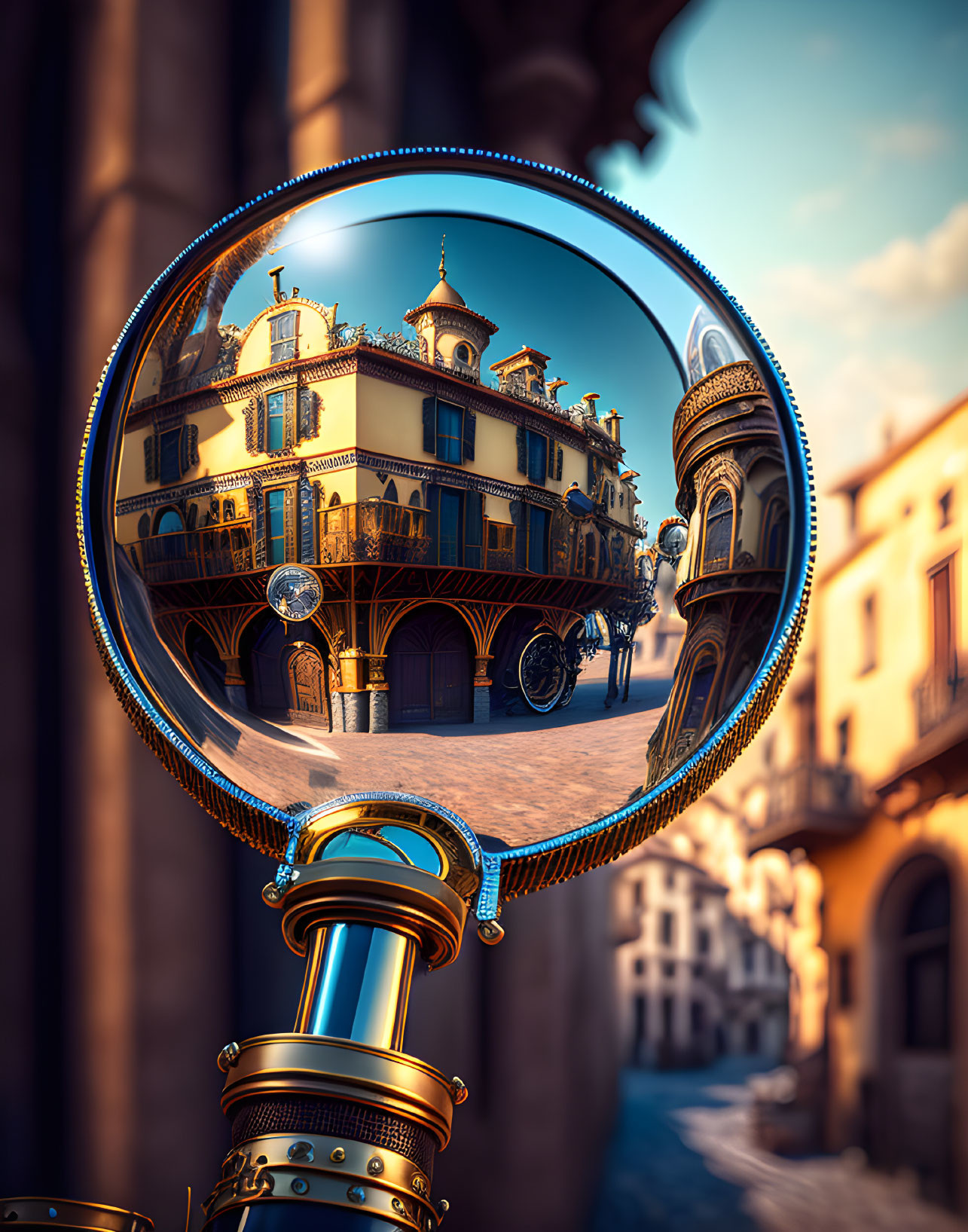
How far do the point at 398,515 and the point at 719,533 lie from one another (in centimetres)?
18

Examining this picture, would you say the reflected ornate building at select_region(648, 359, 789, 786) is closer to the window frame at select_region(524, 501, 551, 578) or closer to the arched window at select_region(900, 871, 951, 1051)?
the window frame at select_region(524, 501, 551, 578)

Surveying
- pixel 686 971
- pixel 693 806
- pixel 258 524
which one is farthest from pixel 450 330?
pixel 686 971

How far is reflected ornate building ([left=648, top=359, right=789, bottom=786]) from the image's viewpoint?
463 millimetres

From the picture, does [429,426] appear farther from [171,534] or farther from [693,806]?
[693,806]

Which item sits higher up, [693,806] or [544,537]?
[544,537]

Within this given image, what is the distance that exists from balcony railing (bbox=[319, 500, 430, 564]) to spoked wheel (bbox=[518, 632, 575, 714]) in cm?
8

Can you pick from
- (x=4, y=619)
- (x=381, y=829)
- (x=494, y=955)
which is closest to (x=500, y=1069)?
(x=494, y=955)

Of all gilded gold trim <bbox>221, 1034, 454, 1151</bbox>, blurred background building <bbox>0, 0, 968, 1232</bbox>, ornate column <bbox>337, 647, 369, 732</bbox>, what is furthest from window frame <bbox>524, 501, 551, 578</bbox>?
blurred background building <bbox>0, 0, 968, 1232</bbox>

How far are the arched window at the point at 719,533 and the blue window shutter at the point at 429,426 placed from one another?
0.52 ft

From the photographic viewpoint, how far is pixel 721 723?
48 centimetres

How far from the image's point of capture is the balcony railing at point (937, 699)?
2.59 ft

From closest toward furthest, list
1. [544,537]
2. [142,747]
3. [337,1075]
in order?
[337,1075]
[544,537]
[142,747]

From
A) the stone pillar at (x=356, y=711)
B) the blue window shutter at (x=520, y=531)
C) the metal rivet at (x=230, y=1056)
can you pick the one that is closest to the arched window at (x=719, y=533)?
the blue window shutter at (x=520, y=531)

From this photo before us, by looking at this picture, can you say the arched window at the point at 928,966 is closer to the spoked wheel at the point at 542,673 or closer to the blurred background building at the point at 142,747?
the blurred background building at the point at 142,747
